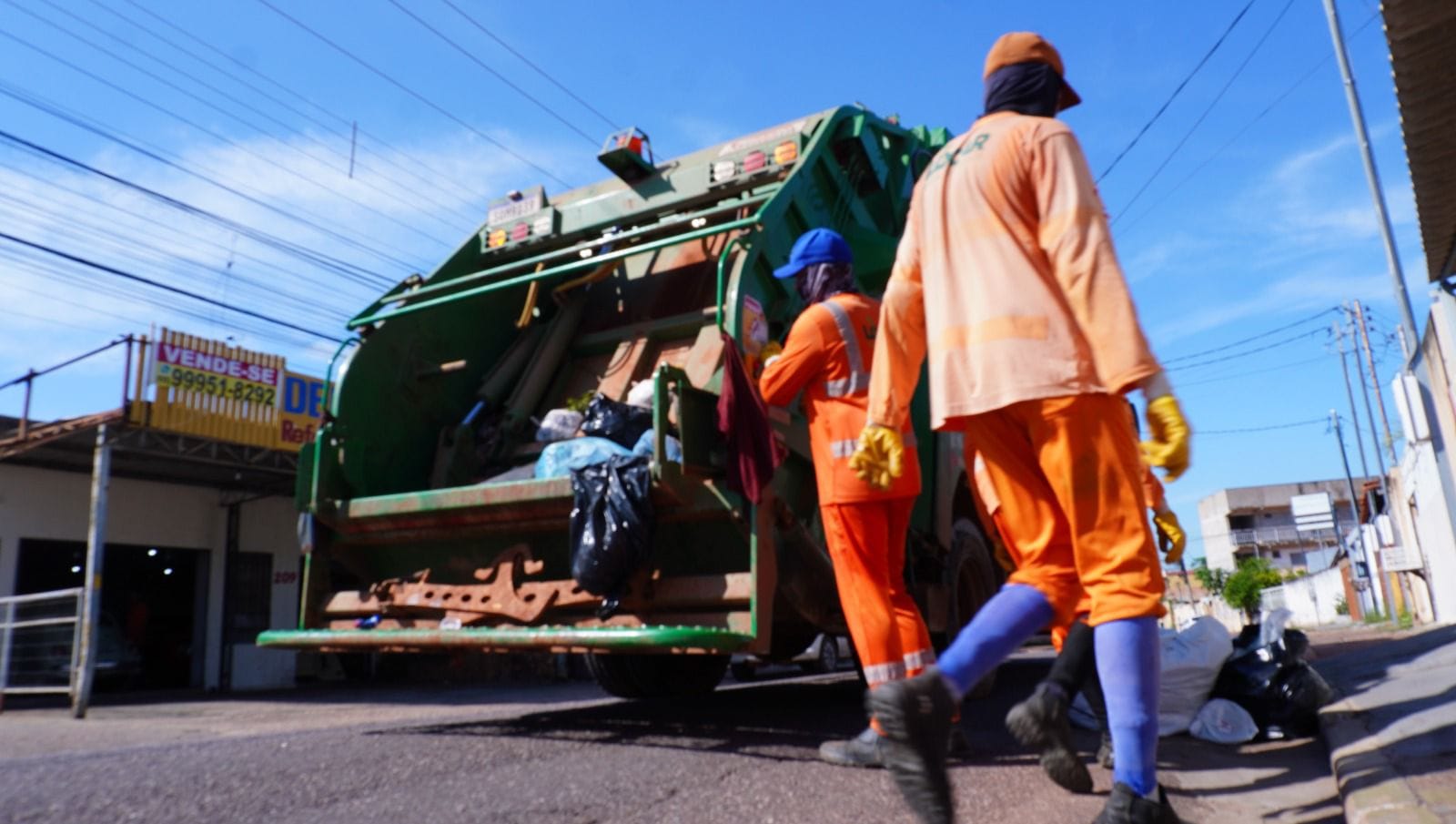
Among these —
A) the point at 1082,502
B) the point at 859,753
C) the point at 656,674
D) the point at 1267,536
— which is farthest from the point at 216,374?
the point at 1267,536

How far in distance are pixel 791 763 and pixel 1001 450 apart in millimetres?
1617

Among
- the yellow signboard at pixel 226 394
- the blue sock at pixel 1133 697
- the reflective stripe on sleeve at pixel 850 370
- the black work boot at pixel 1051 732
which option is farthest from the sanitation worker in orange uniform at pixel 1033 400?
the yellow signboard at pixel 226 394

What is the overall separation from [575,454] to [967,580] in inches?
83.1

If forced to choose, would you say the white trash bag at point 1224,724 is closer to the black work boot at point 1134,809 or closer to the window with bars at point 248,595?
the black work boot at point 1134,809

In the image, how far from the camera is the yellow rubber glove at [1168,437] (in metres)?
2.03

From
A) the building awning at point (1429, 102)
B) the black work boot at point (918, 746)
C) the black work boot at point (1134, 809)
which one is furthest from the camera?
the building awning at point (1429, 102)

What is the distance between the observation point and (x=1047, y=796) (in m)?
2.86

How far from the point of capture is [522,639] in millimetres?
3820

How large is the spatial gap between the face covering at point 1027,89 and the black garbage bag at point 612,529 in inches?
75.7

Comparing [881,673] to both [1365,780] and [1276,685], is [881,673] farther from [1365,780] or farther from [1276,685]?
[1276,685]

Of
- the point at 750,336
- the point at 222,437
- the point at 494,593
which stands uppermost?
the point at 222,437

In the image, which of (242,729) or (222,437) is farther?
(222,437)

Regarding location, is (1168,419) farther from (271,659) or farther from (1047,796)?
(271,659)

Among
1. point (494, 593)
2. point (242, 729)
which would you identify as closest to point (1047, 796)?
point (494, 593)
